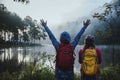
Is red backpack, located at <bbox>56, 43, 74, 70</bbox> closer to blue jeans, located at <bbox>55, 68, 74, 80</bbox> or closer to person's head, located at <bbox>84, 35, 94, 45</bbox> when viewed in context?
blue jeans, located at <bbox>55, 68, 74, 80</bbox>

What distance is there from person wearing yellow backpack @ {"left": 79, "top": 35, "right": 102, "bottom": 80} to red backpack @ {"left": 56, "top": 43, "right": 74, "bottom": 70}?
0.41m

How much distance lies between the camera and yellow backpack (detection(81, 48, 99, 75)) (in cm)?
882

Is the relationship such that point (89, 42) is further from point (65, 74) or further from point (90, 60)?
point (65, 74)

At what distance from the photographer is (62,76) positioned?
862cm

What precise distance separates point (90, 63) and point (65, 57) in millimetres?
705

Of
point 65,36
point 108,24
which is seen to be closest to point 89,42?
point 65,36

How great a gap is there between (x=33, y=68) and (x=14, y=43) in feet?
391

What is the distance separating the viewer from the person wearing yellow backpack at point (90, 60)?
8.83 metres

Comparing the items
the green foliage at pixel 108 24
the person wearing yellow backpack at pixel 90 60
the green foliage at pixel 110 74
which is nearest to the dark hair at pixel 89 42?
the person wearing yellow backpack at pixel 90 60

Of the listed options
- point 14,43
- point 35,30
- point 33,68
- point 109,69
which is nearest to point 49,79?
point 33,68

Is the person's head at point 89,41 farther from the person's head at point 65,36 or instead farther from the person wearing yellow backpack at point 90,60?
the person's head at point 65,36

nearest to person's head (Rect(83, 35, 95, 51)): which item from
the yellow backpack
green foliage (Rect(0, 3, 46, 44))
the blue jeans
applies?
the yellow backpack

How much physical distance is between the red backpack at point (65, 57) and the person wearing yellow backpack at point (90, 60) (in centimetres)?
41

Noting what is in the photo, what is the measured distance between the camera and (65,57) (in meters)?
8.62
